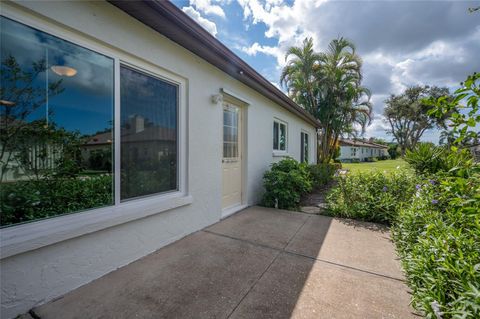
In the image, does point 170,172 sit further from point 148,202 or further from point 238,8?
point 238,8

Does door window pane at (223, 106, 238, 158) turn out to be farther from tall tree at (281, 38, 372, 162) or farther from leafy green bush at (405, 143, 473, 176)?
tall tree at (281, 38, 372, 162)

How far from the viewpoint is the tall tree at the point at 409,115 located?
25.1 metres

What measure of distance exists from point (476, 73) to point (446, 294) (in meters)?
1.67

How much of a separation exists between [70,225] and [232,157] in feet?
10.4

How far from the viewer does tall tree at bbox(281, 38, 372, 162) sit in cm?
1244

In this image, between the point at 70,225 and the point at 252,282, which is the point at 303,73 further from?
the point at 70,225

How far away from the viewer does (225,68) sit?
3941 mm

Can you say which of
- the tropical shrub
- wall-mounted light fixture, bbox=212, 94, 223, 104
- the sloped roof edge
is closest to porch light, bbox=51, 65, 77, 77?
the sloped roof edge

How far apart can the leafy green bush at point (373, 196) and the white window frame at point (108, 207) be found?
3370mm

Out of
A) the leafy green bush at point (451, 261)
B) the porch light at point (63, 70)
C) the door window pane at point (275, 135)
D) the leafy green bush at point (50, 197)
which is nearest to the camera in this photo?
the leafy green bush at point (451, 261)

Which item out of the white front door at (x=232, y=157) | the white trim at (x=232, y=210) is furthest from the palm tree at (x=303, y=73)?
the white trim at (x=232, y=210)

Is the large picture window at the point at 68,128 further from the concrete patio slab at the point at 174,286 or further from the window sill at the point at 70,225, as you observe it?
the concrete patio slab at the point at 174,286

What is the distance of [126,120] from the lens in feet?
8.43

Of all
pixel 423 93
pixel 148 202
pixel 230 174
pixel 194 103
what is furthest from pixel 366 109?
pixel 423 93
